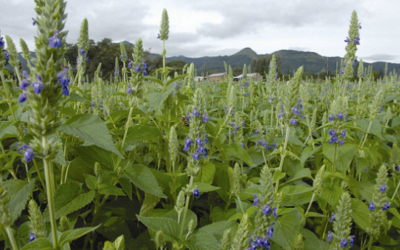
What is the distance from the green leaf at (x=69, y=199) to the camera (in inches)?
65.1

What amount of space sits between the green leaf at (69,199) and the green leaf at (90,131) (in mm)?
522

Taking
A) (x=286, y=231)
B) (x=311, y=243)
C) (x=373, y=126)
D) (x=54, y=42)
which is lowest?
(x=311, y=243)

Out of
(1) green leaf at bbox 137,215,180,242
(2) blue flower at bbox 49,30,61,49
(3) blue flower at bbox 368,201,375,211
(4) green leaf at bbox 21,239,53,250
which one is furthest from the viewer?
(3) blue flower at bbox 368,201,375,211

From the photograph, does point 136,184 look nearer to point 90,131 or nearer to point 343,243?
point 90,131

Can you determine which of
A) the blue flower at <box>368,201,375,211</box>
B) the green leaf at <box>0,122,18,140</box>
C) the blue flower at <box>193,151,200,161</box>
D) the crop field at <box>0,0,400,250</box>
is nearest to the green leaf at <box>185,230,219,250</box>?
the crop field at <box>0,0,400,250</box>

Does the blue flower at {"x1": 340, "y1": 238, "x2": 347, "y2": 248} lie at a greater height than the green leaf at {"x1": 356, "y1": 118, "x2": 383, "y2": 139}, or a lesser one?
lesser

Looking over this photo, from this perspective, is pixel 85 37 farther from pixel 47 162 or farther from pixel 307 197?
pixel 307 197

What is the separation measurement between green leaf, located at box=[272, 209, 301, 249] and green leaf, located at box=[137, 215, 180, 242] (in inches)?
31.8

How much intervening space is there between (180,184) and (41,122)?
1.57 metres

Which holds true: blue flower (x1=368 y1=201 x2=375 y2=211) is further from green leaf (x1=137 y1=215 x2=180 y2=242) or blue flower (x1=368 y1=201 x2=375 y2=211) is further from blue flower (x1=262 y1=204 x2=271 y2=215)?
green leaf (x1=137 y1=215 x2=180 y2=242)

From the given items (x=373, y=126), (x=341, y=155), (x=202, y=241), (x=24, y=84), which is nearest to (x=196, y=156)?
(x=202, y=241)

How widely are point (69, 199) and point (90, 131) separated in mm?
661

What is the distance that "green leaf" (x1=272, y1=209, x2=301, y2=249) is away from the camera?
1.90 metres

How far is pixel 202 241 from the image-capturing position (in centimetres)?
172
